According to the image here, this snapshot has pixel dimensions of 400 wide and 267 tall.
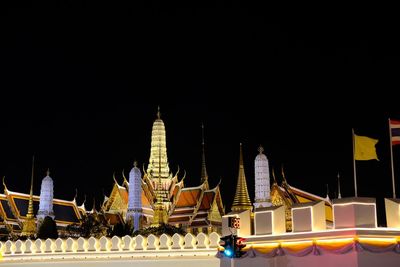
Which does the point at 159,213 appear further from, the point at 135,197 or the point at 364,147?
the point at 364,147

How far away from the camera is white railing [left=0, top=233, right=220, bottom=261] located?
17531 millimetres

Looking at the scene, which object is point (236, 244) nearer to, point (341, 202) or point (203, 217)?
point (341, 202)

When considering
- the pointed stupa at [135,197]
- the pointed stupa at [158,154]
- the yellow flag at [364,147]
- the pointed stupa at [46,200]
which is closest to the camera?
the yellow flag at [364,147]

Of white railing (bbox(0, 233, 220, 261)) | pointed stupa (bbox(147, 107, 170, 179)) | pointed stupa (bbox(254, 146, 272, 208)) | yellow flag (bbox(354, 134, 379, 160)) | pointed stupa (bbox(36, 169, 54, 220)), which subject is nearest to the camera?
yellow flag (bbox(354, 134, 379, 160))

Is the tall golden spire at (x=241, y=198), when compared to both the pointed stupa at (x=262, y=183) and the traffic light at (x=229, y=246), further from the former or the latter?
the traffic light at (x=229, y=246)

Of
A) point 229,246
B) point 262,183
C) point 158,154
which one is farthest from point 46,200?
point 229,246

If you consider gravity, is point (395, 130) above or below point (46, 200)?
below

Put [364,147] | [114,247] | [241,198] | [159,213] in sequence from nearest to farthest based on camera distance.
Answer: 1. [364,147]
2. [114,247]
3. [241,198]
4. [159,213]

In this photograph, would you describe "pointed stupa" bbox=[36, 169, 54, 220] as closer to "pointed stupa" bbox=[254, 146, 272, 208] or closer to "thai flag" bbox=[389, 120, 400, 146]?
"pointed stupa" bbox=[254, 146, 272, 208]

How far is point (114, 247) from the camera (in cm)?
1931

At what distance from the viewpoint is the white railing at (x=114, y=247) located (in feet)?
57.5

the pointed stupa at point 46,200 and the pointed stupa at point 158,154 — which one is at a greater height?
the pointed stupa at point 158,154

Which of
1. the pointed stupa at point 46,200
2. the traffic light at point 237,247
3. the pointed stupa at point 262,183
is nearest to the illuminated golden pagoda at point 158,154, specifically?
the pointed stupa at point 46,200

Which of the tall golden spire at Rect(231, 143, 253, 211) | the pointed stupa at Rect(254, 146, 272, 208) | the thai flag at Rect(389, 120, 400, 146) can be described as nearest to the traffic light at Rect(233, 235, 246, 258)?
the thai flag at Rect(389, 120, 400, 146)
